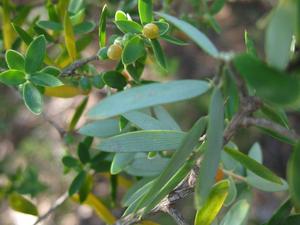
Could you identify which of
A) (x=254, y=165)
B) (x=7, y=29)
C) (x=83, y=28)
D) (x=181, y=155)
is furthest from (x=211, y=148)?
(x=7, y=29)

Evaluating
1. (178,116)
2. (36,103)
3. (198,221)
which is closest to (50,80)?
(36,103)

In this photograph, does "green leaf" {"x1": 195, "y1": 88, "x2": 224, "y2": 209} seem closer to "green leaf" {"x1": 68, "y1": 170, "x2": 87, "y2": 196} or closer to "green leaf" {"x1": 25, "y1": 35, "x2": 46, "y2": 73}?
"green leaf" {"x1": 25, "y1": 35, "x2": 46, "y2": 73}

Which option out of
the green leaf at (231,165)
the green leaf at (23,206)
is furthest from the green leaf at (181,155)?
the green leaf at (23,206)

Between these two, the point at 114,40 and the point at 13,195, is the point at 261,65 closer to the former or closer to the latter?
the point at 114,40

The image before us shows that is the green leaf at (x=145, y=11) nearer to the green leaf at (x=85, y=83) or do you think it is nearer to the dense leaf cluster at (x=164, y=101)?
the dense leaf cluster at (x=164, y=101)

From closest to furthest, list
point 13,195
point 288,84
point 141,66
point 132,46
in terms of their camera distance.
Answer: point 288,84
point 132,46
point 141,66
point 13,195

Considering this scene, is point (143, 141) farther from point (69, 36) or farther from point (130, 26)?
point (69, 36)
